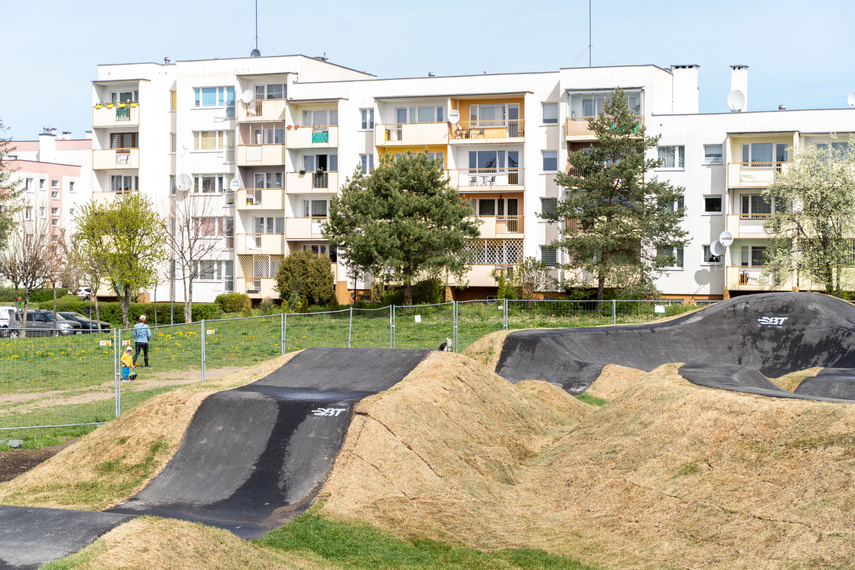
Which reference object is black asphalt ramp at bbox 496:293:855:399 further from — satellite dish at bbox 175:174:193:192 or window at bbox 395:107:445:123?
satellite dish at bbox 175:174:193:192

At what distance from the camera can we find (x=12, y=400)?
19.8m

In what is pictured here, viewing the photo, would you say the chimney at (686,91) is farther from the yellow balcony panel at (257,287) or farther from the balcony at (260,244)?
the yellow balcony panel at (257,287)

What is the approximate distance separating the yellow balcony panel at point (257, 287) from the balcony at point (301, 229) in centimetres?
314

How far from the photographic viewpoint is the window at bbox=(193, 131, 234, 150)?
59188mm

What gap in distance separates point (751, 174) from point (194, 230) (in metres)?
33.8

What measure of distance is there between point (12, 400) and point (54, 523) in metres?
12.7

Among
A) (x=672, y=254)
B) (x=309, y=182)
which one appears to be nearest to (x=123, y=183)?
(x=309, y=182)

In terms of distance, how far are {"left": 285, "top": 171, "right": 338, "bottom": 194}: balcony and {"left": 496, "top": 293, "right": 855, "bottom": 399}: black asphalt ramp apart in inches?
1199

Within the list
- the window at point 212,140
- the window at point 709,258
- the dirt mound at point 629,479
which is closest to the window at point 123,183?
the window at point 212,140

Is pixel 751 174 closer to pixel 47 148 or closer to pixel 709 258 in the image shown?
pixel 709 258

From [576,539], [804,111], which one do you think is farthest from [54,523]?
[804,111]

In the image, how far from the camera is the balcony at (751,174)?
48.6 metres

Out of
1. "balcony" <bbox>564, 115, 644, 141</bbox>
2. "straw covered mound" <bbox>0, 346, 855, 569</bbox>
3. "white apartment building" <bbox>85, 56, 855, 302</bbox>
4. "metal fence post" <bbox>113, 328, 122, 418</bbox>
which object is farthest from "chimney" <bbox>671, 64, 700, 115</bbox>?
"metal fence post" <bbox>113, 328, 122, 418</bbox>

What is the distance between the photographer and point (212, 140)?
5953cm
